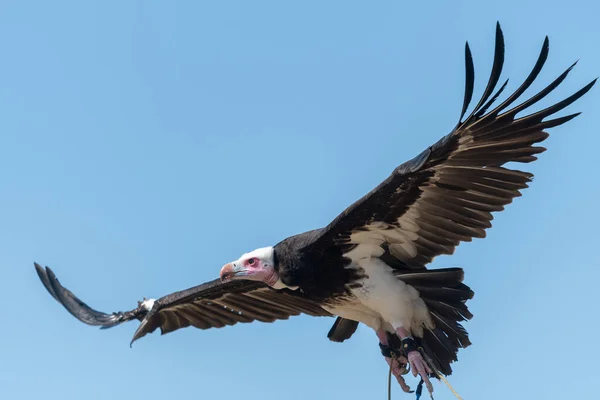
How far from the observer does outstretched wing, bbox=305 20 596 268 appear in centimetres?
1117

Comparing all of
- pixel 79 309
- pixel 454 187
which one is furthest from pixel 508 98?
pixel 79 309

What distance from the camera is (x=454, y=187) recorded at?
11852 millimetres

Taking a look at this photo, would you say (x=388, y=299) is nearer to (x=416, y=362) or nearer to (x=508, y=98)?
(x=416, y=362)

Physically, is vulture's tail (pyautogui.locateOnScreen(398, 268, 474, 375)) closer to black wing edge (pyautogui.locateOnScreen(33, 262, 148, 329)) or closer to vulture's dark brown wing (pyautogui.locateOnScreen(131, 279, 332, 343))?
vulture's dark brown wing (pyautogui.locateOnScreen(131, 279, 332, 343))

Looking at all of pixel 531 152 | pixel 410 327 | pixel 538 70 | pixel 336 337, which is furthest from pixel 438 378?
pixel 538 70

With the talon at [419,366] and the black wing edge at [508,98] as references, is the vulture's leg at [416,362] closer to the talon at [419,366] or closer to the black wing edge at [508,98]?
the talon at [419,366]

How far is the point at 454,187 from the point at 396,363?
231 centimetres

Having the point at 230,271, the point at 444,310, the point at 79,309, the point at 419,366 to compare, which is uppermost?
the point at 79,309

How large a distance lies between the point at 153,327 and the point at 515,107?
5.84 metres

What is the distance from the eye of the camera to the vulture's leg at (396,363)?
1306 centimetres

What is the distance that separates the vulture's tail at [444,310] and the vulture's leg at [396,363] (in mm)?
409

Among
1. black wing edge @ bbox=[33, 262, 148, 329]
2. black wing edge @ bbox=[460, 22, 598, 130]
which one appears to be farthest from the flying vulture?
black wing edge @ bbox=[33, 262, 148, 329]

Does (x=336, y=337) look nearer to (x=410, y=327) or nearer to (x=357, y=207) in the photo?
(x=410, y=327)

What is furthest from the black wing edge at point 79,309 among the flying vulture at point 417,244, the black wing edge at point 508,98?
the black wing edge at point 508,98
